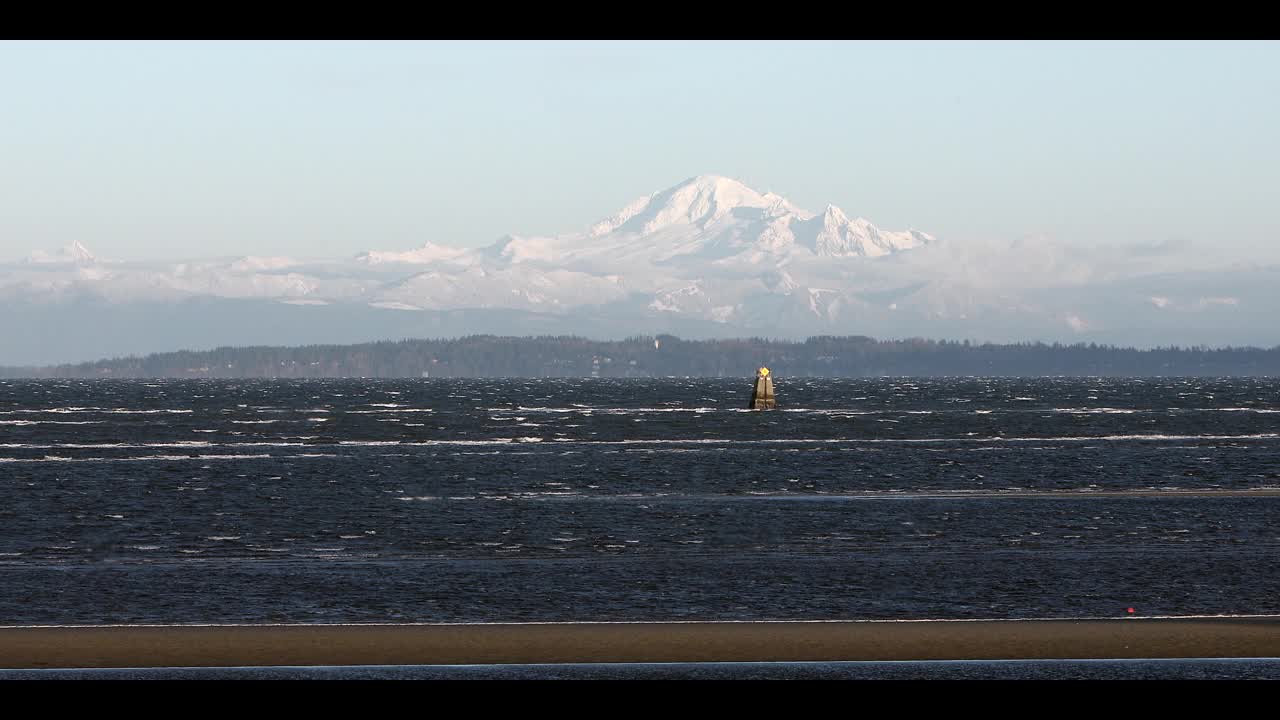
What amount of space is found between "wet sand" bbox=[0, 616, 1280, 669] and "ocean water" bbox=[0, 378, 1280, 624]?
5.51 m

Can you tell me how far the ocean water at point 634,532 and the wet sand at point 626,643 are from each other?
5507 mm

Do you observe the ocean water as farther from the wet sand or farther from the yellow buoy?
the yellow buoy

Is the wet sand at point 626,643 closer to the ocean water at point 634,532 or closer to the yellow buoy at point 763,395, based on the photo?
the ocean water at point 634,532

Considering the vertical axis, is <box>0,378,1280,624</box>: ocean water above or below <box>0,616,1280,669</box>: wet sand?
below

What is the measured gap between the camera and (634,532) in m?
33.2

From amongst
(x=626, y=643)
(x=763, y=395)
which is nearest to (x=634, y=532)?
(x=626, y=643)

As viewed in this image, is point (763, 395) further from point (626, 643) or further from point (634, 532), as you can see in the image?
point (626, 643)

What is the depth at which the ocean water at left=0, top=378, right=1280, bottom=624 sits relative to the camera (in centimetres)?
2038

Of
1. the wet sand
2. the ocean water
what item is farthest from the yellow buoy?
the wet sand

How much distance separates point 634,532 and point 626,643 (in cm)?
2060

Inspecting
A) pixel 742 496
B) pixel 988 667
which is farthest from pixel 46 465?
pixel 988 667
